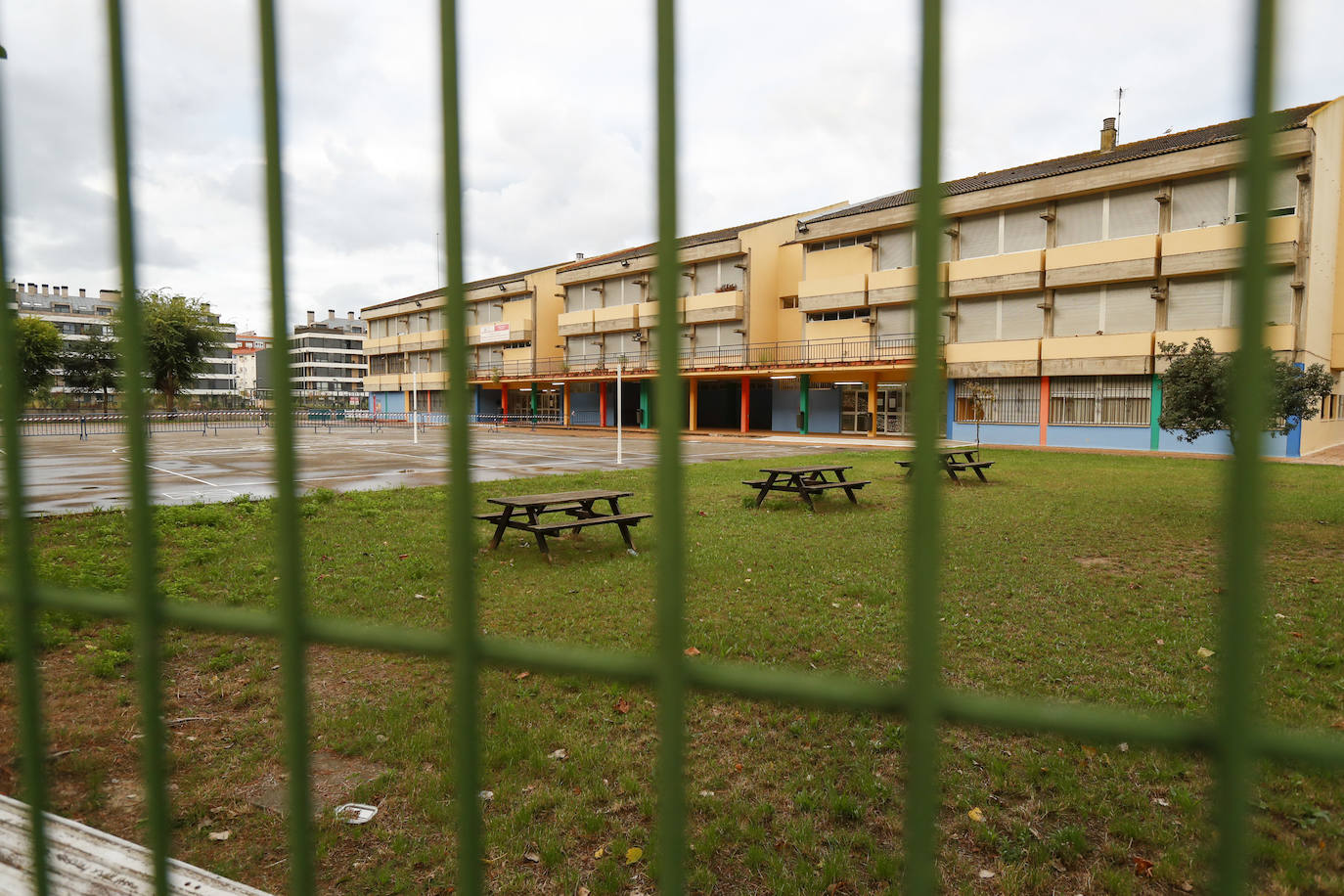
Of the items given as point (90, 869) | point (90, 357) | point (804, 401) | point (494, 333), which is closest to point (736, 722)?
point (90, 869)

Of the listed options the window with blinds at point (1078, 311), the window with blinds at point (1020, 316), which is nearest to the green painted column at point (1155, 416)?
the window with blinds at point (1078, 311)

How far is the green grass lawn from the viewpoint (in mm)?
2979

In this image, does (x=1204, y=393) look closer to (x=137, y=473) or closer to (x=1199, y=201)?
(x=137, y=473)

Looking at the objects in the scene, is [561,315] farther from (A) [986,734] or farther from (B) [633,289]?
(A) [986,734]

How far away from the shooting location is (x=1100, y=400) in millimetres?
27766

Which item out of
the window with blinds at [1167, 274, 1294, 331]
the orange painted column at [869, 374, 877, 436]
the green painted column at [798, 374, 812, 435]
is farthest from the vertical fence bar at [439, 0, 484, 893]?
the green painted column at [798, 374, 812, 435]

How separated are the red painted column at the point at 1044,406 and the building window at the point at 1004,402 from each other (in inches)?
6.0

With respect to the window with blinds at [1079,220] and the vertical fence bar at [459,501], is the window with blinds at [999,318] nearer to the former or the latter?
the window with blinds at [1079,220]

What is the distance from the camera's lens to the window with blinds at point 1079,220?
2723cm

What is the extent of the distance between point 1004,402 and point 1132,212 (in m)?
7.68

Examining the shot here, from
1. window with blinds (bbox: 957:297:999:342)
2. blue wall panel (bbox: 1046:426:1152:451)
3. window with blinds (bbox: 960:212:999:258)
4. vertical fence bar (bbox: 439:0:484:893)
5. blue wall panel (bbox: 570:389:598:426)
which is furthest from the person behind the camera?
blue wall panel (bbox: 570:389:598:426)

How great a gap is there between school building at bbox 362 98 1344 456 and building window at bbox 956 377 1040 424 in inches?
2.9

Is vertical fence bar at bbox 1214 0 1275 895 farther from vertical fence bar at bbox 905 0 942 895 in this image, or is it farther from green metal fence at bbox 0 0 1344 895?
vertical fence bar at bbox 905 0 942 895

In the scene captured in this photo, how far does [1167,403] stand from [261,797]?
43.0 feet
